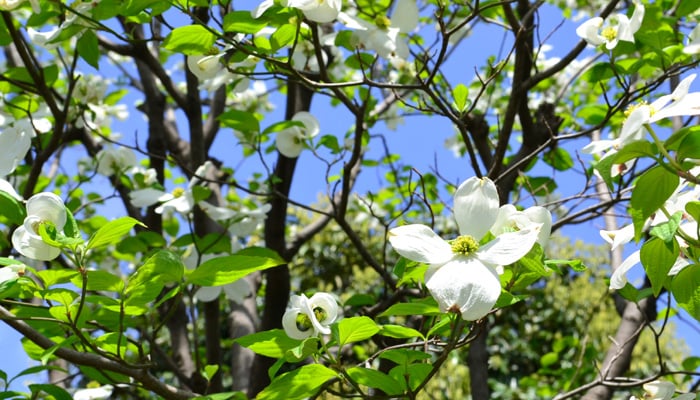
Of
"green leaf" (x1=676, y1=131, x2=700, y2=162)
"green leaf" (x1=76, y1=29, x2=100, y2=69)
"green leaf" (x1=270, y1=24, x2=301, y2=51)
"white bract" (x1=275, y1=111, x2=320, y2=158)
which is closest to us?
"green leaf" (x1=676, y1=131, x2=700, y2=162)

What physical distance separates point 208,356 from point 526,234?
1626 millimetres

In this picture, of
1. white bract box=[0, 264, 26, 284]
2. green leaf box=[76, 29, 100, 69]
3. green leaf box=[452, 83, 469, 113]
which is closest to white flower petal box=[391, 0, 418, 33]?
green leaf box=[452, 83, 469, 113]

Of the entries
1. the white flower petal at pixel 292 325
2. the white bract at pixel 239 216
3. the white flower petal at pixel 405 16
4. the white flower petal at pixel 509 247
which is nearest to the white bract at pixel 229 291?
the white bract at pixel 239 216

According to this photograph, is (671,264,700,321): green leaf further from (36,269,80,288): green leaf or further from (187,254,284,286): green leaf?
(36,269,80,288): green leaf

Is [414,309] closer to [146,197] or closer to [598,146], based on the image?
[598,146]

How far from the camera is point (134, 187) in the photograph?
234cm

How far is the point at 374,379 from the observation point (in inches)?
34.6

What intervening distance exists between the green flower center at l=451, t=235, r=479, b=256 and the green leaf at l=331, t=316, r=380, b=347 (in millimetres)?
126

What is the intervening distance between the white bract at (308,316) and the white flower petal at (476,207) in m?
0.22

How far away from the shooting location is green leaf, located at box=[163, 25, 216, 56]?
1182 mm

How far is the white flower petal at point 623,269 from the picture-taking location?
924 millimetres

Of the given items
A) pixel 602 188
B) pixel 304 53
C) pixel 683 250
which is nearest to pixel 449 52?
pixel 602 188

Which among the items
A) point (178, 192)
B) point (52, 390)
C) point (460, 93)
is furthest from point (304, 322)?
point (178, 192)

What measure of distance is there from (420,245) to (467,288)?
7cm
